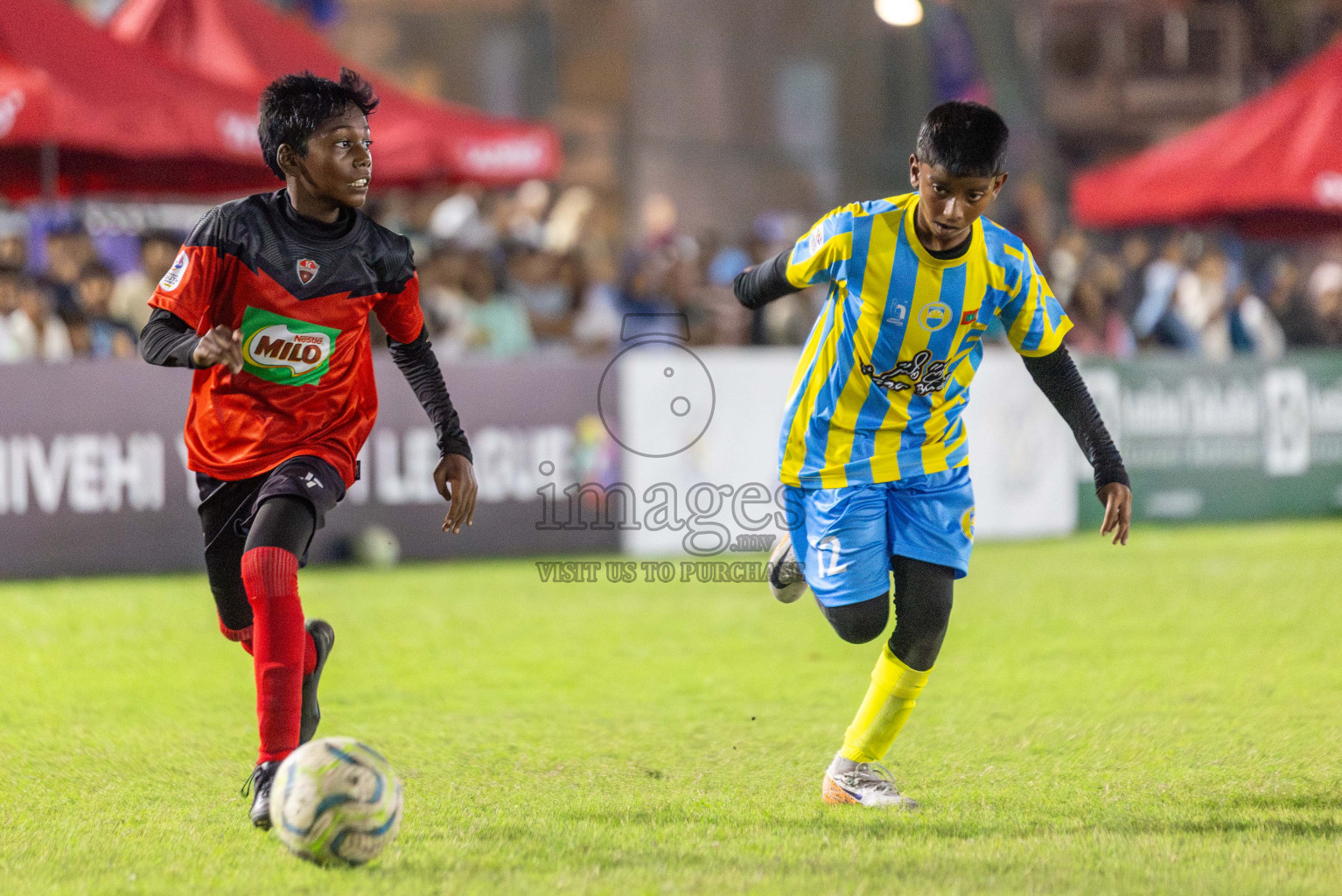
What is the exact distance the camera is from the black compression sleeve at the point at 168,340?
4230 mm

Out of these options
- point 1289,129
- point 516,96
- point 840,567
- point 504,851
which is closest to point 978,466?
point 1289,129

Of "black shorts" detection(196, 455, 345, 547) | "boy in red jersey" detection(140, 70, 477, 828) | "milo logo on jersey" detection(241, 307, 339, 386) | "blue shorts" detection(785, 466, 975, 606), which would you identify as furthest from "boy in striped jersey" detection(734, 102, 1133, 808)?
"black shorts" detection(196, 455, 345, 547)

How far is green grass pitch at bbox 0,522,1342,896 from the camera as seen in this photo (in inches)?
161

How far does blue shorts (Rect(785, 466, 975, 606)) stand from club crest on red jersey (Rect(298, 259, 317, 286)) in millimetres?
1720

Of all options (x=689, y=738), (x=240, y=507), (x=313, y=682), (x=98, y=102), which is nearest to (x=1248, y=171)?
(x=98, y=102)

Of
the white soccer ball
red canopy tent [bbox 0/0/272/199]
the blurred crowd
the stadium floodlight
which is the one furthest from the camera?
the stadium floodlight

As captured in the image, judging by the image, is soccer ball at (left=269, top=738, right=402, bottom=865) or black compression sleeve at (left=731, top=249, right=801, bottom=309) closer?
soccer ball at (left=269, top=738, right=402, bottom=865)

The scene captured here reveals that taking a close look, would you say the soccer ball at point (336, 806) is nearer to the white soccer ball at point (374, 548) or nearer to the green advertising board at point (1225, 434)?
the white soccer ball at point (374, 548)

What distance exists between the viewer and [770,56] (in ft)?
68.2

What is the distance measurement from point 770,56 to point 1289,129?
23.5ft

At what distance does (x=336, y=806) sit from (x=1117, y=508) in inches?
97.1

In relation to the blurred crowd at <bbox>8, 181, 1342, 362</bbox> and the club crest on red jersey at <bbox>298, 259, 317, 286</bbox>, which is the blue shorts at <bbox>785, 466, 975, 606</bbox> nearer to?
the club crest on red jersey at <bbox>298, 259, 317, 286</bbox>

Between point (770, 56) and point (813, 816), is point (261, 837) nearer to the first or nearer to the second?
point (813, 816)

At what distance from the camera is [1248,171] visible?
51.6 feet
